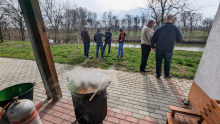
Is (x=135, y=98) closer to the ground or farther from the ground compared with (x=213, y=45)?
closer to the ground

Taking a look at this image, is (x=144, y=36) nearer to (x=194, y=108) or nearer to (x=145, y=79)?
(x=145, y=79)

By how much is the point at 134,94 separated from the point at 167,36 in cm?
236

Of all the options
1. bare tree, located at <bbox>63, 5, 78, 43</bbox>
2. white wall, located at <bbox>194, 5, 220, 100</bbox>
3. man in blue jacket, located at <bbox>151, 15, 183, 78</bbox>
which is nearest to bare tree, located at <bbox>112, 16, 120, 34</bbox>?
bare tree, located at <bbox>63, 5, 78, 43</bbox>

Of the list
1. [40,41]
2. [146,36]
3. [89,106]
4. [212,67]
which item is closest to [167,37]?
[146,36]

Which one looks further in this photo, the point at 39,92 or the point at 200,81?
the point at 39,92

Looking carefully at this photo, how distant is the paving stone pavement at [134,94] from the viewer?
2.53 metres

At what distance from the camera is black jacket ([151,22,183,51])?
3.65 m

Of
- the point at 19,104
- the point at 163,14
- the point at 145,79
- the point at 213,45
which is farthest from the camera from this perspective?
the point at 163,14

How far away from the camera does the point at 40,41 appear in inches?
94.0

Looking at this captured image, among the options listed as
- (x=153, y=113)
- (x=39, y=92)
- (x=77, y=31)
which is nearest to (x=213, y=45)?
(x=153, y=113)

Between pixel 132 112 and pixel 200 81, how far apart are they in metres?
1.84

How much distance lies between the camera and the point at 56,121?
2.38 m

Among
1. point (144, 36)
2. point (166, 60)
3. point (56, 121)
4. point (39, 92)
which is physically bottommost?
point (56, 121)

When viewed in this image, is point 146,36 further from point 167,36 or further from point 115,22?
point 115,22
